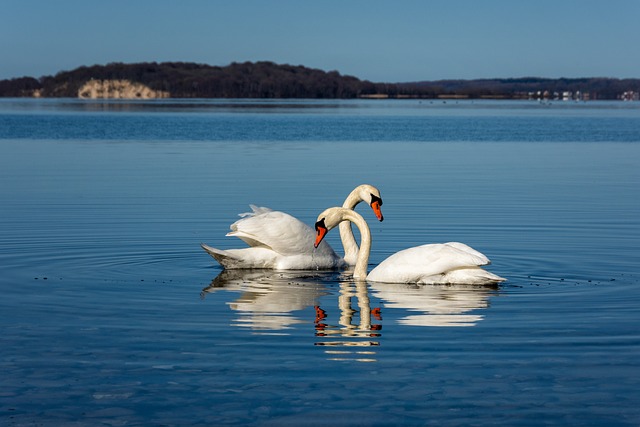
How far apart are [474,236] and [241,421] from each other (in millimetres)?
11004

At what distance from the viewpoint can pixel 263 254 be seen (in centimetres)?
1511

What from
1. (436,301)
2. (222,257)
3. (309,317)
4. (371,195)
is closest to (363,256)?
(371,195)

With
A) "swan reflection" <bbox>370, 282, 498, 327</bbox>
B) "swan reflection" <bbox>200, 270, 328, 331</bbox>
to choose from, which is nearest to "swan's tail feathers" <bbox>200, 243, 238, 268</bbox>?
"swan reflection" <bbox>200, 270, 328, 331</bbox>

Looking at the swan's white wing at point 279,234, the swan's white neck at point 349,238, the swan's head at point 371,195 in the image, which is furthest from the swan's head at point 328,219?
the swan's white neck at point 349,238

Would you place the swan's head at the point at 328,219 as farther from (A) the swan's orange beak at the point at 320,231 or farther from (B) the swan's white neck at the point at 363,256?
(B) the swan's white neck at the point at 363,256

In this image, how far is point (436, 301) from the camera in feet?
40.0

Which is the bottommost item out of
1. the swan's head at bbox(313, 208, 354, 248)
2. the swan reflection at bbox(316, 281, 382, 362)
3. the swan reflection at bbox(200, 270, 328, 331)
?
the swan reflection at bbox(200, 270, 328, 331)

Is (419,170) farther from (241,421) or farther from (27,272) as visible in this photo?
(241,421)

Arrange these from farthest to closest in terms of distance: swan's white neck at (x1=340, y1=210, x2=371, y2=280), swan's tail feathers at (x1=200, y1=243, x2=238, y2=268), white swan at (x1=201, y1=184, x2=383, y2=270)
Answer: white swan at (x1=201, y1=184, x2=383, y2=270) < swan's tail feathers at (x1=200, y1=243, x2=238, y2=268) < swan's white neck at (x1=340, y1=210, x2=371, y2=280)

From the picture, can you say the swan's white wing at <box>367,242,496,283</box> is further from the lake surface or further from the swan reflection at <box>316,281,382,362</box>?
the swan reflection at <box>316,281,382,362</box>

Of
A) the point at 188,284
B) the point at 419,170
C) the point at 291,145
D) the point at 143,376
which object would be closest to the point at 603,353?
the point at 143,376

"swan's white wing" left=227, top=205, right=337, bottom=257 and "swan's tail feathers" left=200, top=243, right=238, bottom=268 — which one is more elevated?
"swan's white wing" left=227, top=205, right=337, bottom=257

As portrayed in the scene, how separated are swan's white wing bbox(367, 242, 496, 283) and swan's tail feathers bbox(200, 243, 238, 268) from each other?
225 cm

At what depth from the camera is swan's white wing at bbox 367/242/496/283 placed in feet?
41.7
